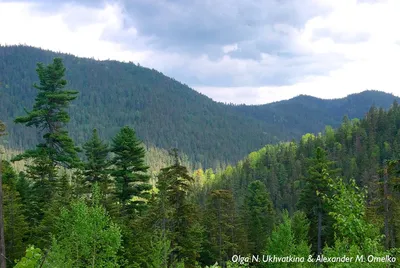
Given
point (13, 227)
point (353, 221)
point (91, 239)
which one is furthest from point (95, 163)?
point (353, 221)

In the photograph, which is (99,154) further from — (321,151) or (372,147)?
(372,147)

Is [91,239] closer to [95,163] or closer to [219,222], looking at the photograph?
[95,163]

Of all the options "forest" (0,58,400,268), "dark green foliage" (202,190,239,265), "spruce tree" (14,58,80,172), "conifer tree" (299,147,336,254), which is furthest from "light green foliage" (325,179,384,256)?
"conifer tree" (299,147,336,254)

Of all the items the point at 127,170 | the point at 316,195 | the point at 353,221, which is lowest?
the point at 316,195

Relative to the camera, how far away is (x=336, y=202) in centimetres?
1132

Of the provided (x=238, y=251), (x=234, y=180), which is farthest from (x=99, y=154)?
(x=234, y=180)

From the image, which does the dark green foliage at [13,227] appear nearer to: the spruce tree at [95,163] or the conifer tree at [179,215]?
the spruce tree at [95,163]

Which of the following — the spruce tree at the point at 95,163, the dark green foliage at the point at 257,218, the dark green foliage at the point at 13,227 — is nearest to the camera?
the dark green foliage at the point at 13,227

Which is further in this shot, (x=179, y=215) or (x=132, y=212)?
(x=132, y=212)

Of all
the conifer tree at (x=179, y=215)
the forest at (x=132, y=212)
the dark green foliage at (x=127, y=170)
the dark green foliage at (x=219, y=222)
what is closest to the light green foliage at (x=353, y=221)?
the forest at (x=132, y=212)

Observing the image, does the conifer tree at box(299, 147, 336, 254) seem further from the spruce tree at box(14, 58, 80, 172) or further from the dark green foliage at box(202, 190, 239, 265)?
the spruce tree at box(14, 58, 80, 172)

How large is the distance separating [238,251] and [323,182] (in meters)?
13.4

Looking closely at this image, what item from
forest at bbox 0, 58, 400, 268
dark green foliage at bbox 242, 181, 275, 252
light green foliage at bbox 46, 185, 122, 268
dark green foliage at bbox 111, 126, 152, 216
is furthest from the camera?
dark green foliage at bbox 242, 181, 275, 252

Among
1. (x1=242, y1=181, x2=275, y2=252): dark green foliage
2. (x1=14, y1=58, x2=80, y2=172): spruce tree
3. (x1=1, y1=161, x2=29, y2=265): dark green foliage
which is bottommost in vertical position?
(x1=242, y1=181, x2=275, y2=252): dark green foliage
